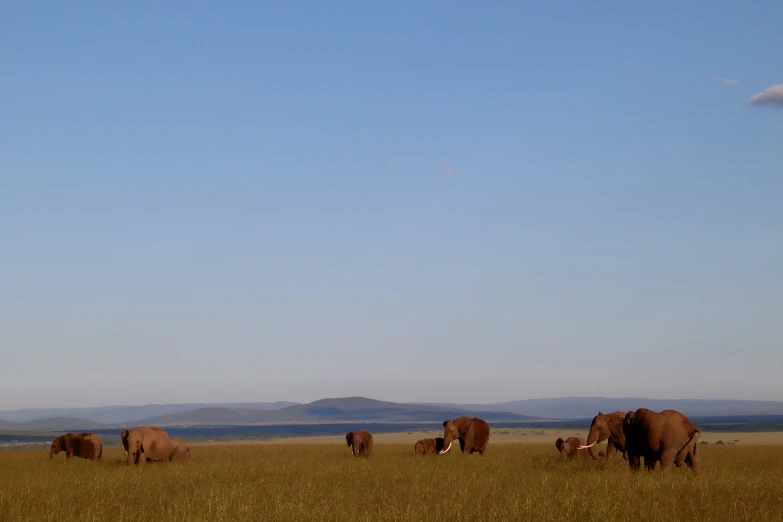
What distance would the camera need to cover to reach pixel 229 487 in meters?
21.0

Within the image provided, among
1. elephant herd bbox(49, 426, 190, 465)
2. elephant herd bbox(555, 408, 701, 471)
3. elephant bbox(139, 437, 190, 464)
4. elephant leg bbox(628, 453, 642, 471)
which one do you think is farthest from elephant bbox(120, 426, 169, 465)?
elephant herd bbox(555, 408, 701, 471)

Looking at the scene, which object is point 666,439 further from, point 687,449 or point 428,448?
point 428,448

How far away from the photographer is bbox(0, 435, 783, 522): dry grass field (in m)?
15.1

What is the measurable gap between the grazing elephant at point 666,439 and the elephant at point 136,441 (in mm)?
17074

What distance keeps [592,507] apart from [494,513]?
7.03 feet

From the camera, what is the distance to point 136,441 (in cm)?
3044

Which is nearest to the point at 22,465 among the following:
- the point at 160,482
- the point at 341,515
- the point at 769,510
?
the point at 160,482

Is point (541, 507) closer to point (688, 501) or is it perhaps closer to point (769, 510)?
point (688, 501)

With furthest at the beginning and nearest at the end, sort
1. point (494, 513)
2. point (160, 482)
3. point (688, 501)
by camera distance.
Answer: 1. point (160, 482)
2. point (688, 501)
3. point (494, 513)

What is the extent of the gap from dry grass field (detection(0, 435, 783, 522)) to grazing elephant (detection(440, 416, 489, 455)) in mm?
8114

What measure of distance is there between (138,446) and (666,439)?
18.5 meters

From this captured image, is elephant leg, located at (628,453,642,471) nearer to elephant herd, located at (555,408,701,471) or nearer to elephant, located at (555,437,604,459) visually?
elephant herd, located at (555,408,701,471)

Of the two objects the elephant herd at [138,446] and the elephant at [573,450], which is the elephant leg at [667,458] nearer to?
the elephant at [573,450]

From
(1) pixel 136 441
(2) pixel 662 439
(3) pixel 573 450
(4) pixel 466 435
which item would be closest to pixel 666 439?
(2) pixel 662 439
